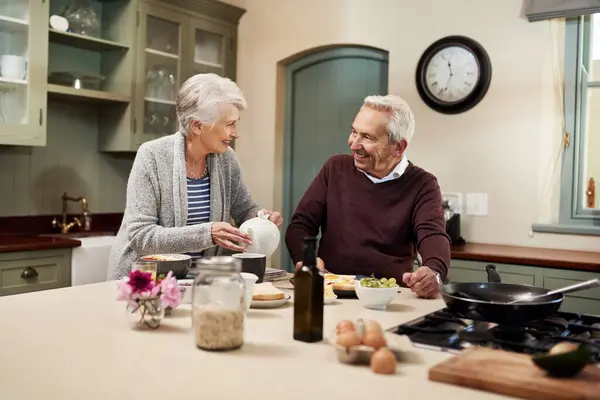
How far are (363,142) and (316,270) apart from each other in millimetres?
1218

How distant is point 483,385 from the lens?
1052 millimetres

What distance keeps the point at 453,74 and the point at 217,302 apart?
2.93 m

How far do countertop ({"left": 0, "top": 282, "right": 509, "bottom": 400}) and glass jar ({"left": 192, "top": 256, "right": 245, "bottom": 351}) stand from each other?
0.11 ft

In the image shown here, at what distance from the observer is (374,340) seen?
1.18 meters

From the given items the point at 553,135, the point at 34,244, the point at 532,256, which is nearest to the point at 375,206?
the point at 532,256

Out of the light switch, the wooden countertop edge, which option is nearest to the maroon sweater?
the light switch

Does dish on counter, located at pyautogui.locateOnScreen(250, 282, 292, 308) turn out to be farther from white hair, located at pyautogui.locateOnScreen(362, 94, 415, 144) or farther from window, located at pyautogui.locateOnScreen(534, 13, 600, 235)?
window, located at pyautogui.locateOnScreen(534, 13, 600, 235)

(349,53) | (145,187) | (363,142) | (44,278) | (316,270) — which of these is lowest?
(44,278)

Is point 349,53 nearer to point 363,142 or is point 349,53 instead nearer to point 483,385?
point 363,142

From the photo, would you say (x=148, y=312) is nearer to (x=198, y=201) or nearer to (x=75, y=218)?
(x=198, y=201)

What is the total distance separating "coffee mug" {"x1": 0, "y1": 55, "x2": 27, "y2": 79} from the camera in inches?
131

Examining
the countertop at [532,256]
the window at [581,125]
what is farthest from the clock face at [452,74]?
the countertop at [532,256]

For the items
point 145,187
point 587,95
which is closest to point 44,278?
point 145,187

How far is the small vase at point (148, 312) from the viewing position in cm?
141
